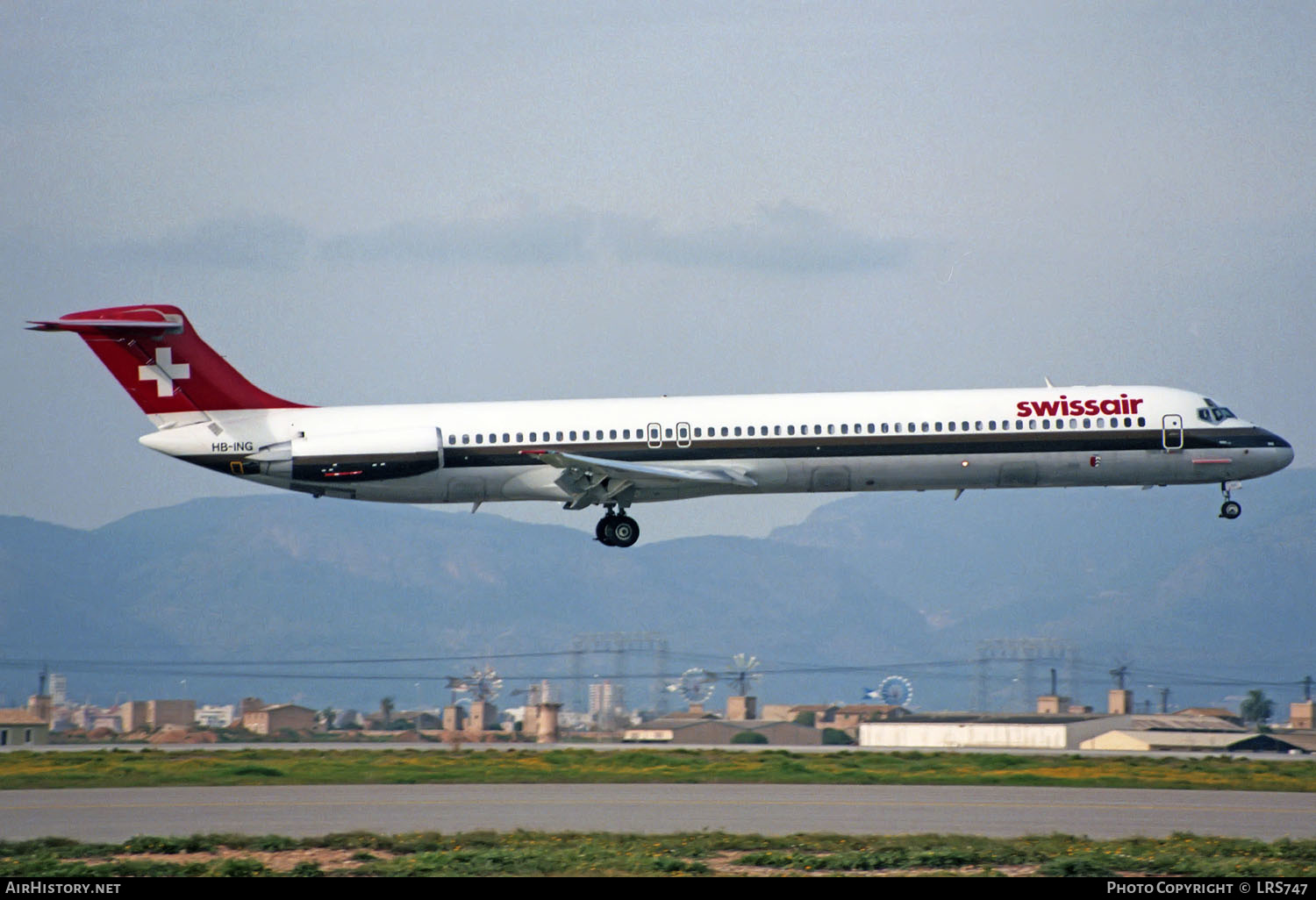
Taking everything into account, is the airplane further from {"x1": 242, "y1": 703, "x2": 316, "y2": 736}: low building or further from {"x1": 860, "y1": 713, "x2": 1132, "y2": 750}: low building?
{"x1": 242, "y1": 703, "x2": 316, "y2": 736}: low building

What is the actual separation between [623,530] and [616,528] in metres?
0.18

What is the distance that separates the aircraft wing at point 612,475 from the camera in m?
39.3

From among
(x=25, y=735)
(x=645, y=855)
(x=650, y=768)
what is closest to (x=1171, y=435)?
(x=650, y=768)

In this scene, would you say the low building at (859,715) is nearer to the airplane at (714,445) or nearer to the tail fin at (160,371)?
the airplane at (714,445)

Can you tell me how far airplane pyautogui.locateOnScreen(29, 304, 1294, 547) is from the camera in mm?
40219

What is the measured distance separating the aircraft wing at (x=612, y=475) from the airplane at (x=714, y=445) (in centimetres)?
4

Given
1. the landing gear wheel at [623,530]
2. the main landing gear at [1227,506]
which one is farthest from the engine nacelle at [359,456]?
the main landing gear at [1227,506]

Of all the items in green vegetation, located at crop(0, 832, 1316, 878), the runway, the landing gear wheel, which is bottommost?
green vegetation, located at crop(0, 832, 1316, 878)

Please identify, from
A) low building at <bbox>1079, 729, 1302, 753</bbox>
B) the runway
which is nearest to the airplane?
low building at <bbox>1079, 729, 1302, 753</bbox>

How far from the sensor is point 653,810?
29781 mm

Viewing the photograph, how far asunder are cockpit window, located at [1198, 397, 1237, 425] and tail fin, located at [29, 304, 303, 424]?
23.1 m
